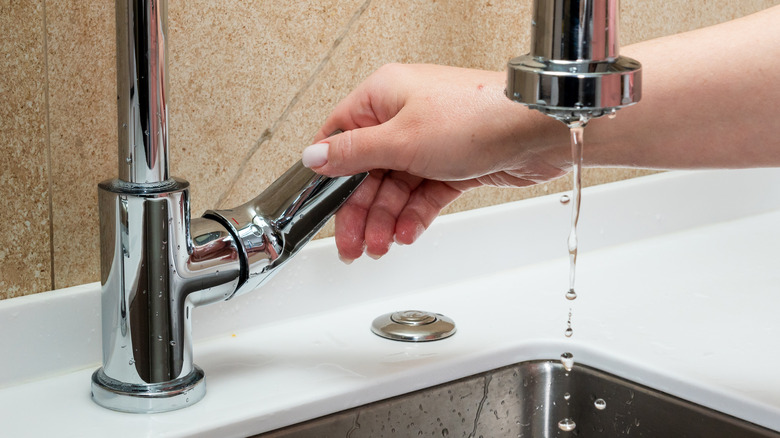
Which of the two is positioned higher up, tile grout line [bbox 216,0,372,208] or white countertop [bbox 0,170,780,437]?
tile grout line [bbox 216,0,372,208]

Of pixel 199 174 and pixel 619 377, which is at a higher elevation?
pixel 199 174

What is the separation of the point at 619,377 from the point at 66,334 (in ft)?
1.32

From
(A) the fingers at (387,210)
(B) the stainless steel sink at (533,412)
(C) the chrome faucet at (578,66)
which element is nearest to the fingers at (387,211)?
(A) the fingers at (387,210)

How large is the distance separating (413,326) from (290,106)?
0.67ft

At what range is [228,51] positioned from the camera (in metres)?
0.72

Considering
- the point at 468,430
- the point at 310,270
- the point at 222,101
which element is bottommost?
the point at 468,430

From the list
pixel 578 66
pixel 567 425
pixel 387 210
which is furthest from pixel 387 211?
pixel 578 66

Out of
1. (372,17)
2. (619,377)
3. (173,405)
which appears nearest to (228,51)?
(372,17)

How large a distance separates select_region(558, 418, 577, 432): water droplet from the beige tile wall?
0.82 feet

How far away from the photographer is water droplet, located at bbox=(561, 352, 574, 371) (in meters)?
0.73

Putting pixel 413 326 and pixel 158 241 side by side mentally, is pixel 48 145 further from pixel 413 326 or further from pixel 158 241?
pixel 413 326

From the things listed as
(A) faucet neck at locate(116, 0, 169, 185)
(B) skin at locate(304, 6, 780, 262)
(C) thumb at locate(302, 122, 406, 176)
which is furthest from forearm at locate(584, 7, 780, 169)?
(A) faucet neck at locate(116, 0, 169, 185)

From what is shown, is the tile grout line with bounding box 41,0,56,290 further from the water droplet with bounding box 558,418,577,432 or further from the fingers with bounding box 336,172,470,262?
the water droplet with bounding box 558,418,577,432

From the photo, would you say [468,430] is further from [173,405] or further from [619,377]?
[173,405]
